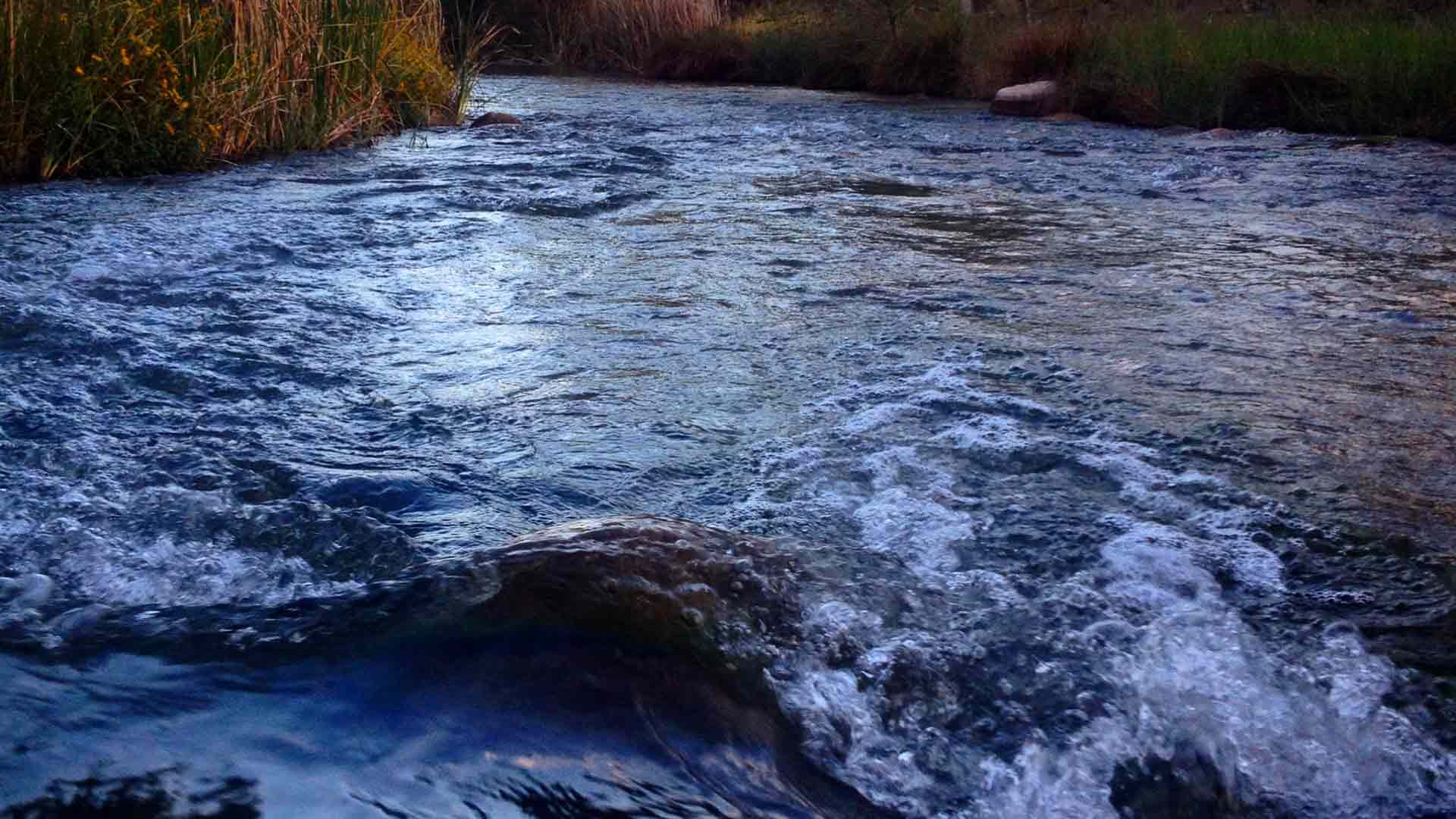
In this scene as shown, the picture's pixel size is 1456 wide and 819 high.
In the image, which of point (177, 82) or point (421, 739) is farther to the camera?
point (177, 82)

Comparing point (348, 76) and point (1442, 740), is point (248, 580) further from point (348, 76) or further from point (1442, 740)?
point (348, 76)

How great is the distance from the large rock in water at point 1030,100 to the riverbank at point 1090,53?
0.37 feet

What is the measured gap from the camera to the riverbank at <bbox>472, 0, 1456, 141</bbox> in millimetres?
8164

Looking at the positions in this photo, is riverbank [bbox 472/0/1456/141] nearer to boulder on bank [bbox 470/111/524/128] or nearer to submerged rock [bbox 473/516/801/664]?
boulder on bank [bbox 470/111/524/128]

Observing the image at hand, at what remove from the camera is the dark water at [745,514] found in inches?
57.7

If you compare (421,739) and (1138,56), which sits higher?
(1138,56)

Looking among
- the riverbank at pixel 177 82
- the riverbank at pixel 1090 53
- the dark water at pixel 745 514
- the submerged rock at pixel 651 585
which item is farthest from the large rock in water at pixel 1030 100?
the submerged rock at pixel 651 585

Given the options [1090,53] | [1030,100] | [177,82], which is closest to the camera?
[177,82]

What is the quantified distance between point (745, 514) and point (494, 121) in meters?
7.21

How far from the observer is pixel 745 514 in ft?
6.98

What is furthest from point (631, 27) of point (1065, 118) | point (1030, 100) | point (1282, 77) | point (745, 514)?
point (745, 514)

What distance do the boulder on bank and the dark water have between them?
4.38m

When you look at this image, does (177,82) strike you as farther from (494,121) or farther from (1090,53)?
(1090,53)

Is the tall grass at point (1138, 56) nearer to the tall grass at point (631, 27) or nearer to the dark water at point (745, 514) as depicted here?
the tall grass at point (631, 27)
